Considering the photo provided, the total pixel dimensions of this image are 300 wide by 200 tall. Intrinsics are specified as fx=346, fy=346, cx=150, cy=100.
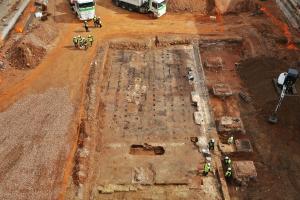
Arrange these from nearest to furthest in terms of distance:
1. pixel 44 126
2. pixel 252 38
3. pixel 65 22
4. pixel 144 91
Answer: pixel 44 126 < pixel 144 91 < pixel 252 38 < pixel 65 22

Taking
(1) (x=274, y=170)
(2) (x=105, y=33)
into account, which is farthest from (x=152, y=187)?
(2) (x=105, y=33)

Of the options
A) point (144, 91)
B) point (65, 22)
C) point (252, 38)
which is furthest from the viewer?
point (65, 22)

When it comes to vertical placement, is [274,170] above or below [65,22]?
below

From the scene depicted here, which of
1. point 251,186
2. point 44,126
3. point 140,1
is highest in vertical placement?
point 140,1

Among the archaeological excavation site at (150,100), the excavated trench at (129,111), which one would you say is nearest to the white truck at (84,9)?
the archaeological excavation site at (150,100)

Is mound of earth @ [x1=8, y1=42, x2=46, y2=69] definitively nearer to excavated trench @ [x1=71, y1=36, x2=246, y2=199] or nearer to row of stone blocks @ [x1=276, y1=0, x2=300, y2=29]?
excavated trench @ [x1=71, y1=36, x2=246, y2=199]

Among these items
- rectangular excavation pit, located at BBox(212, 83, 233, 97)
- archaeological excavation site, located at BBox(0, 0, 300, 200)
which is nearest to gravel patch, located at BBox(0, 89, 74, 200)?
archaeological excavation site, located at BBox(0, 0, 300, 200)

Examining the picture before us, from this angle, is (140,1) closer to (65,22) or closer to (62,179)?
(65,22)
